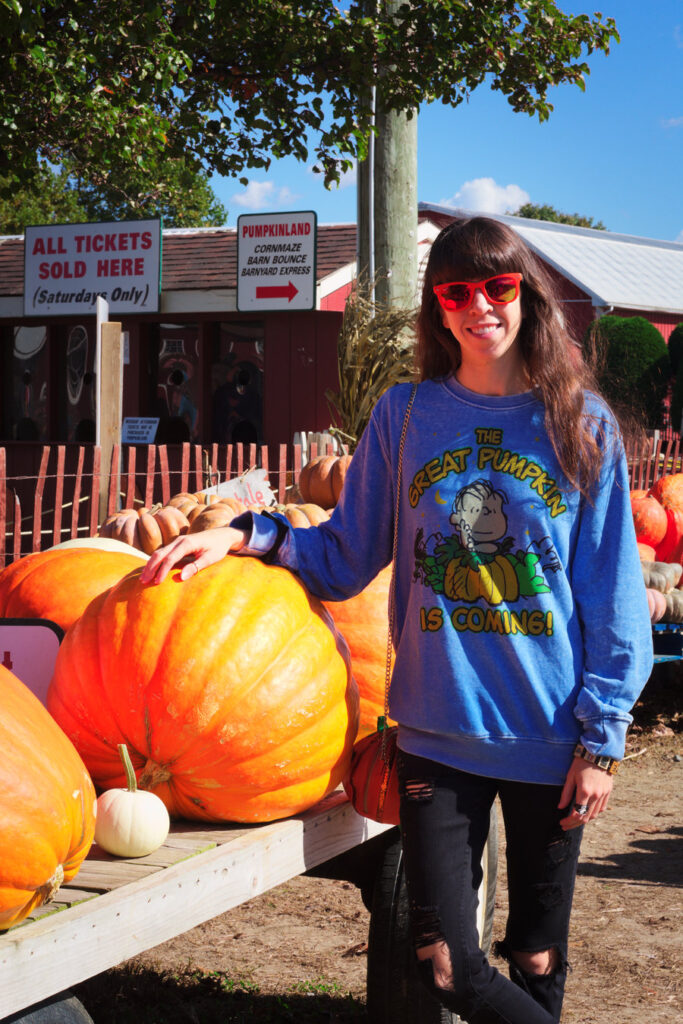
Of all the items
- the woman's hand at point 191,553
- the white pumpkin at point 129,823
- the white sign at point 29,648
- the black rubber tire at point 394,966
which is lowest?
the black rubber tire at point 394,966

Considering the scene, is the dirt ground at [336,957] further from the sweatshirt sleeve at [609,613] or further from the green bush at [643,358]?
the green bush at [643,358]

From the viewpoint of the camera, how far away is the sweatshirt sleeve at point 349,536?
239cm

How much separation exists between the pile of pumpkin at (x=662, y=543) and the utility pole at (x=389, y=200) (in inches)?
99.4

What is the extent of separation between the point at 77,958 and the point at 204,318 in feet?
43.2

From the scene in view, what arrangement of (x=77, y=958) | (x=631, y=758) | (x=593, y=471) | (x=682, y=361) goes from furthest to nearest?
1. (x=682, y=361)
2. (x=631, y=758)
3. (x=593, y=471)
4. (x=77, y=958)

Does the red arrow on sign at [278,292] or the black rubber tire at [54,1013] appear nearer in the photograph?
the black rubber tire at [54,1013]

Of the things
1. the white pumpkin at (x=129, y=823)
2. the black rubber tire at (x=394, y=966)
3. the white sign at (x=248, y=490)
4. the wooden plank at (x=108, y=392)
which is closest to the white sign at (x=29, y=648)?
the white pumpkin at (x=129, y=823)

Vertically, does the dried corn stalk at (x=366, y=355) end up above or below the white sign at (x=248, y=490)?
above

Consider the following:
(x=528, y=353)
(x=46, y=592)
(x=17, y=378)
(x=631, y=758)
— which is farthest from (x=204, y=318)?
(x=528, y=353)

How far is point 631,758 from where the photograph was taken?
6742 millimetres

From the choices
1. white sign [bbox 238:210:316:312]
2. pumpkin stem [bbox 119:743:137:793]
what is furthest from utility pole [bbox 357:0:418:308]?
pumpkin stem [bbox 119:743:137:793]

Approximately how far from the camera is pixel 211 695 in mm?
2291

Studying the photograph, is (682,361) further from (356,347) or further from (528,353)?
(528,353)

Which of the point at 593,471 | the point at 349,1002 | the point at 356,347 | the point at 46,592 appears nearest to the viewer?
the point at 593,471
